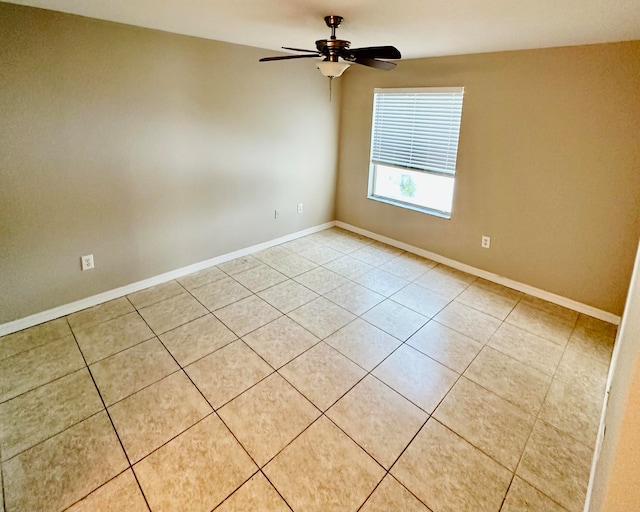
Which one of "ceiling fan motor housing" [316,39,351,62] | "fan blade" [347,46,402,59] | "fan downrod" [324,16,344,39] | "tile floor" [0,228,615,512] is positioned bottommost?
"tile floor" [0,228,615,512]

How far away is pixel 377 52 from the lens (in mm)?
2039

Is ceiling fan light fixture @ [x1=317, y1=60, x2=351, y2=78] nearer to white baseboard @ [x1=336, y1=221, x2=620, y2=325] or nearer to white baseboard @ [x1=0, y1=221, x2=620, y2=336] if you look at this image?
white baseboard @ [x1=0, y1=221, x2=620, y2=336]

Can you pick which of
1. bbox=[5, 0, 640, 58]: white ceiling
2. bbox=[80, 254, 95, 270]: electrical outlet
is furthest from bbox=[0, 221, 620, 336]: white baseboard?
bbox=[5, 0, 640, 58]: white ceiling

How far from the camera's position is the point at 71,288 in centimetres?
287

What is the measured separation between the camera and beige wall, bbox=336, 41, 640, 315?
2670 mm

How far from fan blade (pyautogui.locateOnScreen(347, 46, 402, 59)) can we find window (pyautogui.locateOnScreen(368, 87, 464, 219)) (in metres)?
1.75

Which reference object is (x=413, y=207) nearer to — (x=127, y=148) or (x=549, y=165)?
(x=549, y=165)

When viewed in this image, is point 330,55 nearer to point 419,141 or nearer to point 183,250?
point 419,141

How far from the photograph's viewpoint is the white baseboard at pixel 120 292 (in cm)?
265

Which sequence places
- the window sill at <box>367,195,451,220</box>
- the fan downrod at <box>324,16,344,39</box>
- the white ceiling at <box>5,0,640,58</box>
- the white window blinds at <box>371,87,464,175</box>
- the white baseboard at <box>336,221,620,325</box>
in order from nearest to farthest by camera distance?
the white ceiling at <box>5,0,640,58</box>
the fan downrod at <box>324,16,344,39</box>
the white baseboard at <box>336,221,620,325</box>
the white window blinds at <box>371,87,464,175</box>
the window sill at <box>367,195,451,220</box>

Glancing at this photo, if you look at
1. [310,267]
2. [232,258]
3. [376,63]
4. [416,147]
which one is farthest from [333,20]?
[232,258]

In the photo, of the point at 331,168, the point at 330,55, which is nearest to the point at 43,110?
the point at 330,55

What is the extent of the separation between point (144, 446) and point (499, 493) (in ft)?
5.79

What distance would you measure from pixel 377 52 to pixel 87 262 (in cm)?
280
